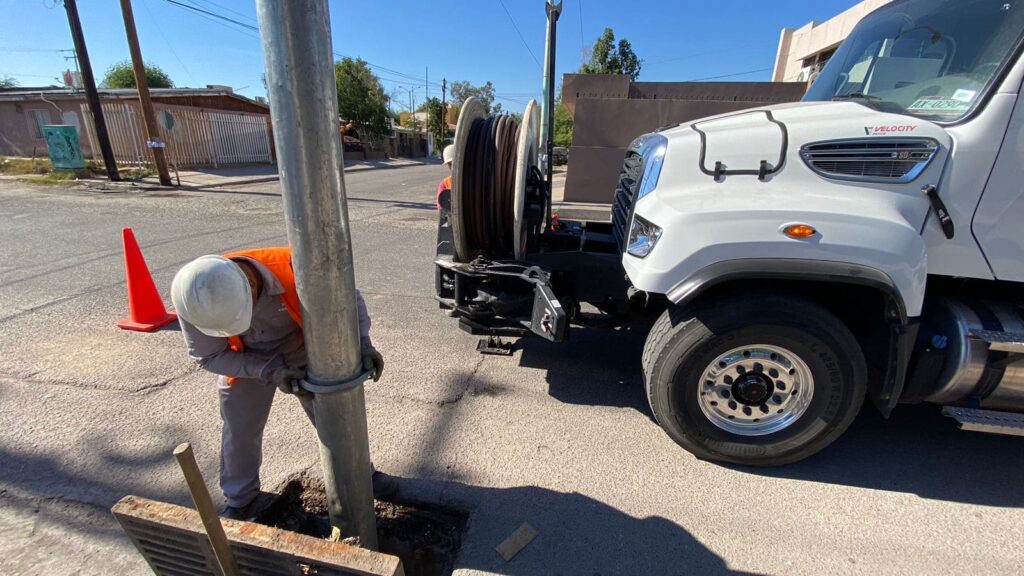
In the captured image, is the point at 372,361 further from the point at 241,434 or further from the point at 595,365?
the point at 595,365

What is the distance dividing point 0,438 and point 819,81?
5845 millimetres

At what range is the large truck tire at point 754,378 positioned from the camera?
258 centimetres

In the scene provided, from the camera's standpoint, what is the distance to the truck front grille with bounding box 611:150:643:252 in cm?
320

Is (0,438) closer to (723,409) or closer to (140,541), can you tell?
(140,541)

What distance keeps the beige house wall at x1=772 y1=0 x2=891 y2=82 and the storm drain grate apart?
23618 millimetres

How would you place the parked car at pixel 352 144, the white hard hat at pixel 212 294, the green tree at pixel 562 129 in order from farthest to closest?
the green tree at pixel 562 129, the parked car at pixel 352 144, the white hard hat at pixel 212 294

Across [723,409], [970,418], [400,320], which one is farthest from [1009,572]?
[400,320]

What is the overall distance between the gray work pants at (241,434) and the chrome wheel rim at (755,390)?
2.17 meters

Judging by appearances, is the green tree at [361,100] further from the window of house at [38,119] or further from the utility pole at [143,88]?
the utility pole at [143,88]

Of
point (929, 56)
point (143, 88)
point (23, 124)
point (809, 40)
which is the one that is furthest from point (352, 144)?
point (929, 56)

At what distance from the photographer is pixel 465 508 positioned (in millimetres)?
2463

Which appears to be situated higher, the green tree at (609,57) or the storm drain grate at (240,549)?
the green tree at (609,57)

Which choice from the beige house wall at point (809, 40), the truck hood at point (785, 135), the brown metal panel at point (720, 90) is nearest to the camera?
the truck hood at point (785, 135)

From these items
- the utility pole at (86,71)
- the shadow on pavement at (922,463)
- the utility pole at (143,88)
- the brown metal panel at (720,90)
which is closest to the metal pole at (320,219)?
the shadow on pavement at (922,463)
